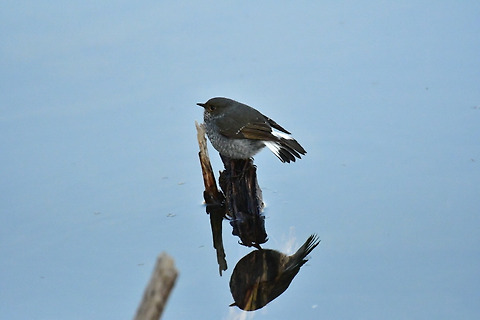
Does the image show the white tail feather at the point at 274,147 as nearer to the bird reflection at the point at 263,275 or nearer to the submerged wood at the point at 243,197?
the submerged wood at the point at 243,197

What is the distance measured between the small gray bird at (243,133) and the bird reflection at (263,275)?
2.60 ft

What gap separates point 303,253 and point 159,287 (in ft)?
11.9

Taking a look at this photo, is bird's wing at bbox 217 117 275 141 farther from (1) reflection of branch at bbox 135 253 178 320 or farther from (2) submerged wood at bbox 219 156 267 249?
(1) reflection of branch at bbox 135 253 178 320

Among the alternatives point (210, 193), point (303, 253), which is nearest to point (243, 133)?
point (210, 193)

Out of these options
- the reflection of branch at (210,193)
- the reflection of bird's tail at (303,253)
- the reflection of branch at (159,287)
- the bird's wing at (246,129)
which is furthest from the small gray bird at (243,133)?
the reflection of branch at (159,287)

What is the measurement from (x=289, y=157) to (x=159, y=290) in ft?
12.9

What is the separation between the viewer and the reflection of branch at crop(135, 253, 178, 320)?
11.0ft

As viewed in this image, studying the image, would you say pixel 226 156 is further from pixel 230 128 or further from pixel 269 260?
pixel 269 260

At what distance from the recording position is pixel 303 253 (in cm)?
688

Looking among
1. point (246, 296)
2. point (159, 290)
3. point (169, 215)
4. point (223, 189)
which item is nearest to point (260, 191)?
point (223, 189)

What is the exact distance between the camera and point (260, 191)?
7.62 meters

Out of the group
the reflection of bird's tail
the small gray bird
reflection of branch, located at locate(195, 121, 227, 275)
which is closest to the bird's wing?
the small gray bird

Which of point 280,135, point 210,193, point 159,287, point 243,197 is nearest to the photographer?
point 159,287

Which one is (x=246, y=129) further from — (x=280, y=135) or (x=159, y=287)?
(x=159, y=287)
